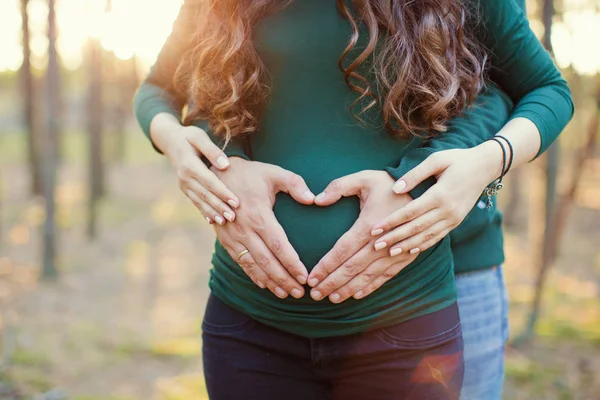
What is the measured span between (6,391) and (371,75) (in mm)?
3106

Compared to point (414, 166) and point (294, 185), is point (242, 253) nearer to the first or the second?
point (294, 185)

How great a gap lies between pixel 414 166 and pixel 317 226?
24cm

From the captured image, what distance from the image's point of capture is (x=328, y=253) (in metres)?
1.14

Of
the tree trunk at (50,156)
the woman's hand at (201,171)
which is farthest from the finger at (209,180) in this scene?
the tree trunk at (50,156)

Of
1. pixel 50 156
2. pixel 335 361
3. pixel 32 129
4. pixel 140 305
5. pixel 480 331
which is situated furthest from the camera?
pixel 32 129

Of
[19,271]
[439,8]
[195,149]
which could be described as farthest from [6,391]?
[19,271]

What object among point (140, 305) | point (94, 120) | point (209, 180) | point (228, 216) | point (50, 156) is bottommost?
point (228, 216)

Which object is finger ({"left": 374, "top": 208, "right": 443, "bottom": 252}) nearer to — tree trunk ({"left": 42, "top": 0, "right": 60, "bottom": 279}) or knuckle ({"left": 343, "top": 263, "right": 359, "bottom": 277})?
knuckle ({"left": 343, "top": 263, "right": 359, "bottom": 277})

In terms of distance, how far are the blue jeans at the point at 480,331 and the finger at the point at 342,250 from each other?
1.41 ft

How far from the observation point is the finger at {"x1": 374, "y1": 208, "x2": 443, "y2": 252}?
1100 millimetres

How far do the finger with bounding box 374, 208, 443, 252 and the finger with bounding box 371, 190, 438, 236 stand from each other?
10 millimetres

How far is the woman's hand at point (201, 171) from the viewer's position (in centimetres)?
122

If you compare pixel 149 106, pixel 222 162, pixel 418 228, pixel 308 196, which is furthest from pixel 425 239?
pixel 149 106

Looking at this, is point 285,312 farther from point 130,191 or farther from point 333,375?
point 130,191
